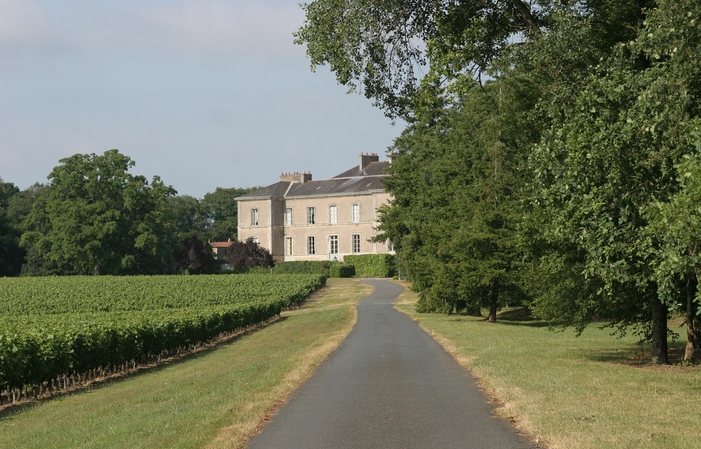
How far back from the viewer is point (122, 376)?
79.0 ft

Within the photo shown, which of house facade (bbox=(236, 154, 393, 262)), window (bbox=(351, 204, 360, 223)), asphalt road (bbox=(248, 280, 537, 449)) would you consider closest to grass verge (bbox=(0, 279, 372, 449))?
asphalt road (bbox=(248, 280, 537, 449))

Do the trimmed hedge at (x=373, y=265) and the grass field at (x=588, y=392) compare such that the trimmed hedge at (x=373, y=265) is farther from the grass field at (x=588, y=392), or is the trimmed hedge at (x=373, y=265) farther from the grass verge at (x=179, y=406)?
the grass field at (x=588, y=392)

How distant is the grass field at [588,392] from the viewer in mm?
9344

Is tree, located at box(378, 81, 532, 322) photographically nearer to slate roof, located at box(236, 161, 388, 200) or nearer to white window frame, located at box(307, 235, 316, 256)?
slate roof, located at box(236, 161, 388, 200)

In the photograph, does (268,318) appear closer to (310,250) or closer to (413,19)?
(413,19)

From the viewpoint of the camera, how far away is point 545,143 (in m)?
14.9

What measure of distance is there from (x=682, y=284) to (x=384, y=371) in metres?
6.89

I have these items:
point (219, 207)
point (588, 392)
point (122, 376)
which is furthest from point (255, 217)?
point (588, 392)

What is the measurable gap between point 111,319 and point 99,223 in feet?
189

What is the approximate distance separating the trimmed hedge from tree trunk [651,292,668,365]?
69.6 m

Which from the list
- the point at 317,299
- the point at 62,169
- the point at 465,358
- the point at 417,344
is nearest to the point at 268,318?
the point at 317,299

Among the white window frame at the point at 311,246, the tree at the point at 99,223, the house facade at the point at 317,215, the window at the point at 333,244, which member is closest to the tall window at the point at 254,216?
the house facade at the point at 317,215

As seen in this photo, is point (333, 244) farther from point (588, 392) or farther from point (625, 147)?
point (625, 147)

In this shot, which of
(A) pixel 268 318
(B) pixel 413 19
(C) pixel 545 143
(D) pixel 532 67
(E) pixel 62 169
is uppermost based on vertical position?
(E) pixel 62 169
